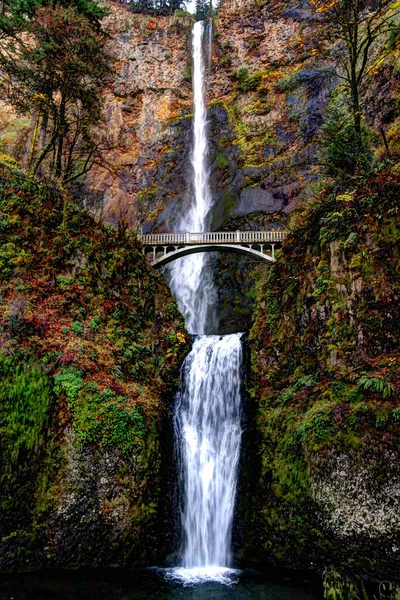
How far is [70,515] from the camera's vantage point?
34.1 ft

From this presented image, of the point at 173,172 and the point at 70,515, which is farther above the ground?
the point at 173,172

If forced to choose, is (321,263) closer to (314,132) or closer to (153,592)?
(153,592)

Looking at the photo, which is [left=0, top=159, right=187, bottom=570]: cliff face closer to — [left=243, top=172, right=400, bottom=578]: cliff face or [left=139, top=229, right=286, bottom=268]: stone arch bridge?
[left=243, top=172, right=400, bottom=578]: cliff face

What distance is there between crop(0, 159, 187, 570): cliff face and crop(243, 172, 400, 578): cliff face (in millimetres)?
3006

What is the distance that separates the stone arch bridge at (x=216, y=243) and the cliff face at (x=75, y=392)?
24.1 ft

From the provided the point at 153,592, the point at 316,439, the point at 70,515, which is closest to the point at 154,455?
the point at 70,515

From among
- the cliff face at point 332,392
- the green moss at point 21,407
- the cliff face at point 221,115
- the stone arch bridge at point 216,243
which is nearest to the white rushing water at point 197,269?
the cliff face at point 221,115

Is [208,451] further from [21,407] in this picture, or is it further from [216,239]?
[216,239]

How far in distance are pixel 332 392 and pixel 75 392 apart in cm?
661

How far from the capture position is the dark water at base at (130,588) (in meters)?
8.88

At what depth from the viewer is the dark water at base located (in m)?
8.88

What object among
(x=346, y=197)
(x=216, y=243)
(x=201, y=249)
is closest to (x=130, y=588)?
(x=346, y=197)

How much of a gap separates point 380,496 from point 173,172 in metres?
26.4

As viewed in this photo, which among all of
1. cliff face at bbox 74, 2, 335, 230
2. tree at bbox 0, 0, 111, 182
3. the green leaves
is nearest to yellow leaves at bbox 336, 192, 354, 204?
the green leaves
